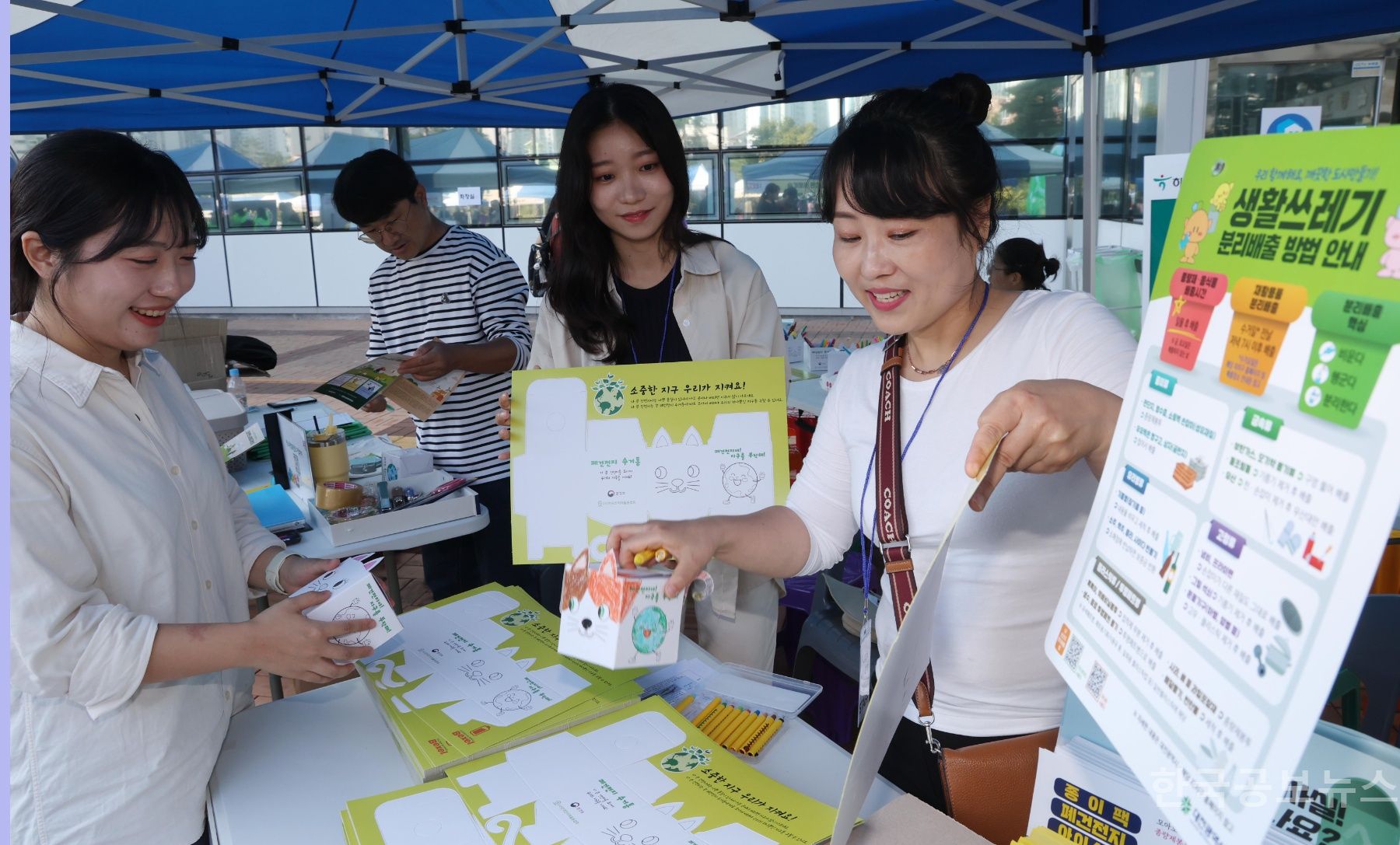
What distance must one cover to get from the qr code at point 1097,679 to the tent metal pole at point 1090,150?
136 inches

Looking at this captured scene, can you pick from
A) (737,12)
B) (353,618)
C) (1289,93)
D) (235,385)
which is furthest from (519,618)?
(1289,93)

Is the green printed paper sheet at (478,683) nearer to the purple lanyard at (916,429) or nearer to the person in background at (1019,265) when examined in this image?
the purple lanyard at (916,429)

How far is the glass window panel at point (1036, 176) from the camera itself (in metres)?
10.4

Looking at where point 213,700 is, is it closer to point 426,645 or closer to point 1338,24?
point 426,645

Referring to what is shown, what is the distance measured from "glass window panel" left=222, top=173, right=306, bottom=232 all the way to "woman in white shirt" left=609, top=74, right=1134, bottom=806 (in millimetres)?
14051

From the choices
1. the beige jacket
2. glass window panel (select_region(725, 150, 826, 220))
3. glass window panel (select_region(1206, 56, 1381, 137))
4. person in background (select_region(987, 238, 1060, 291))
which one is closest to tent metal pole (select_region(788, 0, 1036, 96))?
person in background (select_region(987, 238, 1060, 291))

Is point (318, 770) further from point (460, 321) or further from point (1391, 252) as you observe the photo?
point (460, 321)

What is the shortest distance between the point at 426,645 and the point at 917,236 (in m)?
1.14

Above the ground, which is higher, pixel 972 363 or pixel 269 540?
pixel 972 363

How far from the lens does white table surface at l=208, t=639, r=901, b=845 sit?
4.14ft

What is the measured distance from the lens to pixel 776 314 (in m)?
2.29

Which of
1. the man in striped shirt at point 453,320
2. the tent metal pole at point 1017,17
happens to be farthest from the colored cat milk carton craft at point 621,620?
the tent metal pole at point 1017,17

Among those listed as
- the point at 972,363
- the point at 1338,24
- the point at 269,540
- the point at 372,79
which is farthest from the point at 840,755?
the point at 372,79

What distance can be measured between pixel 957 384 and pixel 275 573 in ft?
4.20
